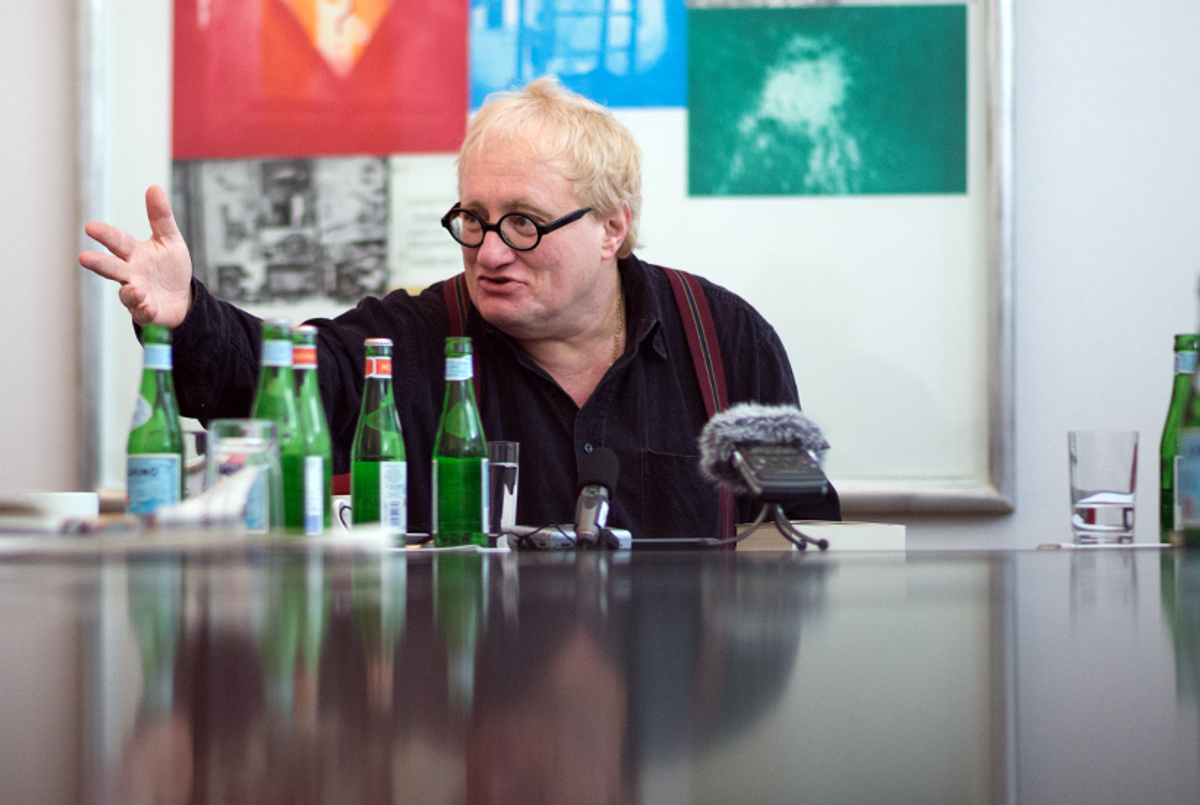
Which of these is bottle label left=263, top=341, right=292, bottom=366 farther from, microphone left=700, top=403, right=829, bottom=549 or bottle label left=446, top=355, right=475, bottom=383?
microphone left=700, top=403, right=829, bottom=549

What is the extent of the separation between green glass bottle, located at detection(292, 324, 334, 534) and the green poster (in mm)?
1352

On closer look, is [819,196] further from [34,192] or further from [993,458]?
[34,192]

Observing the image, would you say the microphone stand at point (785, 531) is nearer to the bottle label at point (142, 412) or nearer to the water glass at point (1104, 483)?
the water glass at point (1104, 483)

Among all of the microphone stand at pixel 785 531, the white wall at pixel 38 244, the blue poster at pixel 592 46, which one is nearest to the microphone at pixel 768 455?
the microphone stand at pixel 785 531

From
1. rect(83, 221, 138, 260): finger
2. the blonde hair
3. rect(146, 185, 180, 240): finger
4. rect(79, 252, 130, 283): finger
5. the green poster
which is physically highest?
the green poster

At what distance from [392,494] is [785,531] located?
42 cm

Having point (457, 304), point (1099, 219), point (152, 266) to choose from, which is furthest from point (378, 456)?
point (1099, 219)

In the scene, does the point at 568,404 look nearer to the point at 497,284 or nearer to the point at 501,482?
the point at 497,284

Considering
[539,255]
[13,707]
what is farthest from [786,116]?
[13,707]

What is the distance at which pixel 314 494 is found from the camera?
994 mm

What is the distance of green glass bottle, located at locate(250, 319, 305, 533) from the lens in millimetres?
1007

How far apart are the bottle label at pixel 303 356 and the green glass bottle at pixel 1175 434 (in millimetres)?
952

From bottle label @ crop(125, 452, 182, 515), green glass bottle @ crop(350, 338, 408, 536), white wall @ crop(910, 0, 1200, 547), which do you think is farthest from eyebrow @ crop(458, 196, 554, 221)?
white wall @ crop(910, 0, 1200, 547)

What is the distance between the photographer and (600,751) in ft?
0.91
